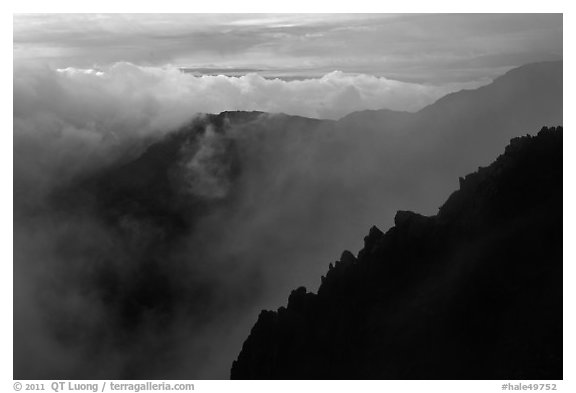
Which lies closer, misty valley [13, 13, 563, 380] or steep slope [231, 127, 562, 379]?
steep slope [231, 127, 562, 379]

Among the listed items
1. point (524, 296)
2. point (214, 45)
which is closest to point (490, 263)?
point (524, 296)

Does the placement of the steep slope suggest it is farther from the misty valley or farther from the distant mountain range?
the distant mountain range

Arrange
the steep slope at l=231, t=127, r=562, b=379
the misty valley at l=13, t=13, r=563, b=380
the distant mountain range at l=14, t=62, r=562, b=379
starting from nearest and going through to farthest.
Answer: the steep slope at l=231, t=127, r=562, b=379 → the misty valley at l=13, t=13, r=563, b=380 → the distant mountain range at l=14, t=62, r=562, b=379

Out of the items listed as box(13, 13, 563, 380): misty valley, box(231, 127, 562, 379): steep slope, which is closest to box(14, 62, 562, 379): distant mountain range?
box(13, 13, 563, 380): misty valley

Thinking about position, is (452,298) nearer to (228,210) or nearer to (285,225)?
(285,225)

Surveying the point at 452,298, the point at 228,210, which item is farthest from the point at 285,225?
the point at 452,298

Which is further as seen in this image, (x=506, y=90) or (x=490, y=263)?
(x=506, y=90)

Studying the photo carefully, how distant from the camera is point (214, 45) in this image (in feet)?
70.0

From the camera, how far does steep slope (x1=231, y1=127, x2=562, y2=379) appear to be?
20.0 meters

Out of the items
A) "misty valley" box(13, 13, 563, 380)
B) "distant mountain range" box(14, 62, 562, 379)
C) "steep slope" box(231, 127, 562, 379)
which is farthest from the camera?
"distant mountain range" box(14, 62, 562, 379)

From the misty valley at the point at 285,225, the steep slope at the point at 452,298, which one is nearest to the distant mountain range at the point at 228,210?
the misty valley at the point at 285,225

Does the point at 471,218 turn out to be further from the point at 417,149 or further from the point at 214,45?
the point at 214,45
